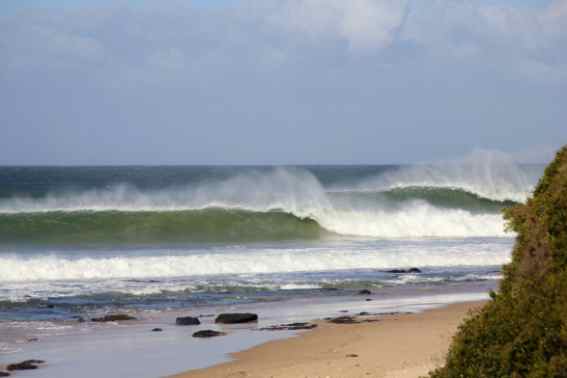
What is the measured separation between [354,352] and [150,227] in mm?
24677

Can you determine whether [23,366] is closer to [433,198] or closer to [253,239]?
[253,239]

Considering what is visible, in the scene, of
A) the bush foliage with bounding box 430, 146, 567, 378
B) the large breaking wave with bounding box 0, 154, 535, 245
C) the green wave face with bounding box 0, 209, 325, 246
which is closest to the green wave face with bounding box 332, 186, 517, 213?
the large breaking wave with bounding box 0, 154, 535, 245

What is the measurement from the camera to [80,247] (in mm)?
30281

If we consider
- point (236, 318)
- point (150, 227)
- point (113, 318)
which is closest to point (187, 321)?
point (236, 318)

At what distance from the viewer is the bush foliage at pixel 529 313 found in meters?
5.04

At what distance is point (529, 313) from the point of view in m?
5.23

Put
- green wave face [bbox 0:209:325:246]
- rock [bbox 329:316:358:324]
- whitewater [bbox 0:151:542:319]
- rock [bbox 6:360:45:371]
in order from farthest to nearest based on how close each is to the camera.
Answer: green wave face [bbox 0:209:325:246] → whitewater [bbox 0:151:542:319] → rock [bbox 329:316:358:324] → rock [bbox 6:360:45:371]

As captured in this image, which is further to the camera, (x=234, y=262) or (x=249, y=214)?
(x=249, y=214)

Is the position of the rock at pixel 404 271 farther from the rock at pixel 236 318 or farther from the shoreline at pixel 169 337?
the rock at pixel 236 318

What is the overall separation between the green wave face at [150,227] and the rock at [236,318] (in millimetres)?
17400

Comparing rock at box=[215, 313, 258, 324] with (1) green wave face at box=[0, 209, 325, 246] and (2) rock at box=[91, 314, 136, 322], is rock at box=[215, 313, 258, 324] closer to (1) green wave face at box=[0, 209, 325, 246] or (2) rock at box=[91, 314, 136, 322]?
Result: (2) rock at box=[91, 314, 136, 322]

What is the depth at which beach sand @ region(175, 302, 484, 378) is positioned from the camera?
1019 cm

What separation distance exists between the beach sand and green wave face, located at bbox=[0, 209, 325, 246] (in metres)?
19.1

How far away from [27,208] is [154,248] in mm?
11294
